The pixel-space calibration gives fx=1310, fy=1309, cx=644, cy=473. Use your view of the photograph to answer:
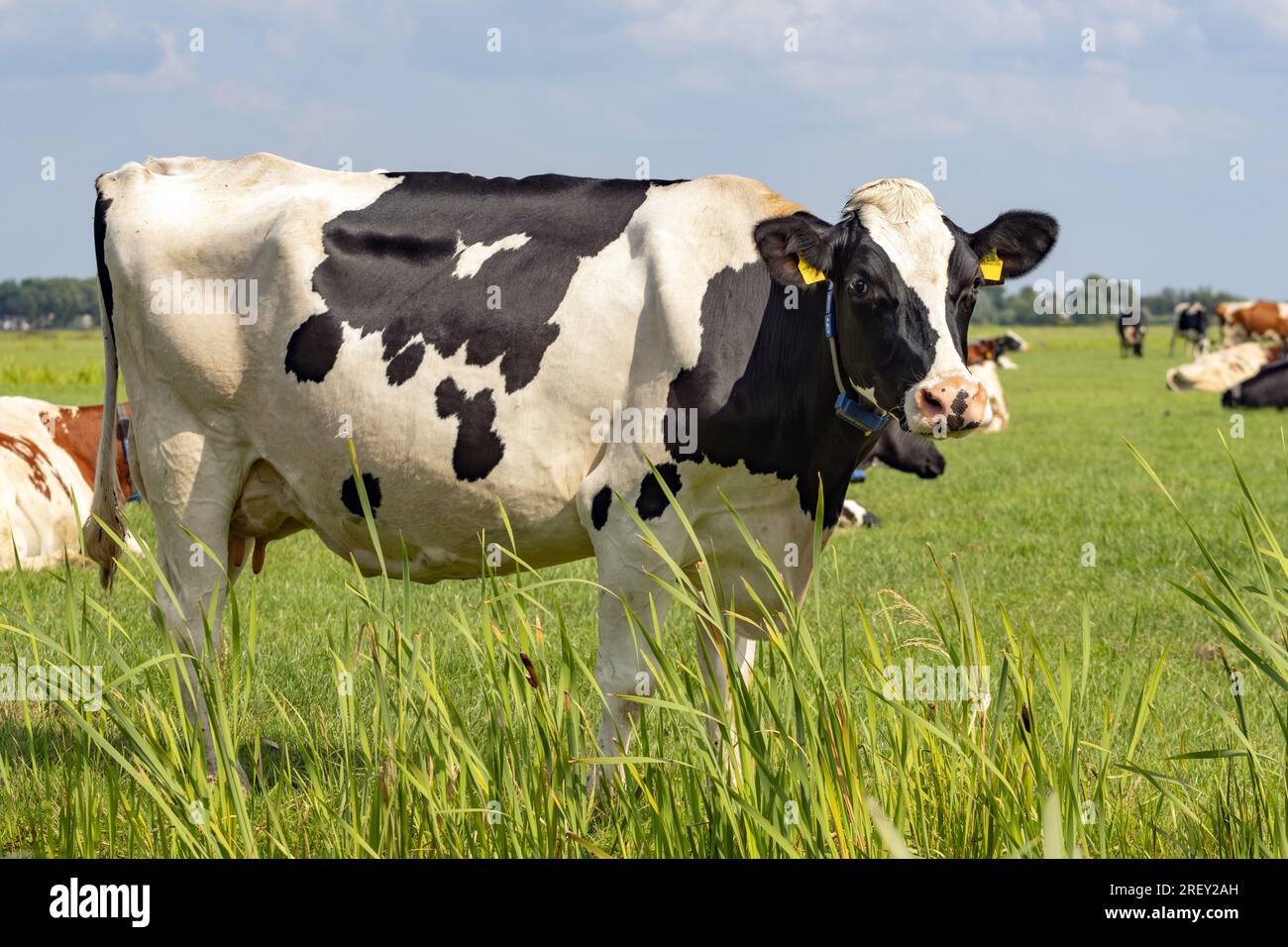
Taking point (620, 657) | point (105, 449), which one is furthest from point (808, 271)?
point (105, 449)

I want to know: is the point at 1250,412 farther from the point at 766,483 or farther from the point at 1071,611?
the point at 766,483

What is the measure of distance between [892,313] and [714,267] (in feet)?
2.57

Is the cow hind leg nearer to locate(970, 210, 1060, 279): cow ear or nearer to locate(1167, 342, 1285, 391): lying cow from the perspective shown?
locate(970, 210, 1060, 279): cow ear

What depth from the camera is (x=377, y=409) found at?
16.1 feet

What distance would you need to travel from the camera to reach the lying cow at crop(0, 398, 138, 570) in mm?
9453

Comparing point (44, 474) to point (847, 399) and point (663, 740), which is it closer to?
point (663, 740)

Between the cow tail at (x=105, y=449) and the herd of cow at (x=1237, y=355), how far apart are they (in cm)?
2220

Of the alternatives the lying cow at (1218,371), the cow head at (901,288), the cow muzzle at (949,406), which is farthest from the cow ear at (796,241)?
the lying cow at (1218,371)

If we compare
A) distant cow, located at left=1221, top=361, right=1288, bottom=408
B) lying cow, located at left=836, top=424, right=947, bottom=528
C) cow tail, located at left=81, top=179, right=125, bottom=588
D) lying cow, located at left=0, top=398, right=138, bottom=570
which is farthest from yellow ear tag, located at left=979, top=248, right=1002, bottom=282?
→ distant cow, located at left=1221, top=361, right=1288, bottom=408

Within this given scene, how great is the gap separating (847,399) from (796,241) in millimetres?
571

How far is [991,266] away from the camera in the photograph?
15.3ft
